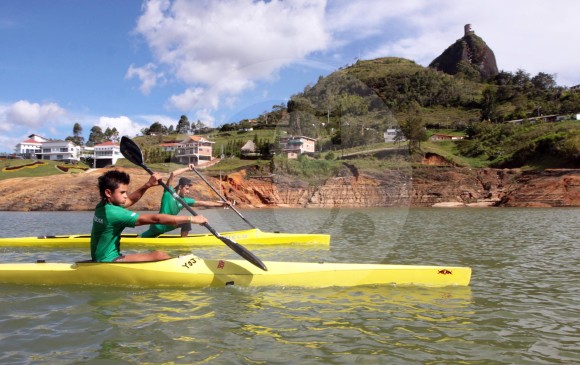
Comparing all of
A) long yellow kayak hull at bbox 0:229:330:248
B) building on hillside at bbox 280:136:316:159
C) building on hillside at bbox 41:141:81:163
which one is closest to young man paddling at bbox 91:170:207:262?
long yellow kayak hull at bbox 0:229:330:248

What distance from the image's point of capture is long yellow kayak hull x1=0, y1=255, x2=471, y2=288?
7.51 meters

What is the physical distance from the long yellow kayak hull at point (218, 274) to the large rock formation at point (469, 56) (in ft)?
503

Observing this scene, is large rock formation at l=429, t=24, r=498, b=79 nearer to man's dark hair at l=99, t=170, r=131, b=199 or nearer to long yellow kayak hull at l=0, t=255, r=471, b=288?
long yellow kayak hull at l=0, t=255, r=471, b=288

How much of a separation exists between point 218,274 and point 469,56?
172 meters

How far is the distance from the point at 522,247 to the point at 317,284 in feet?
27.8

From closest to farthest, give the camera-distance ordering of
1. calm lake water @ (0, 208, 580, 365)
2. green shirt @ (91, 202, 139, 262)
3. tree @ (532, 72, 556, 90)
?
1. calm lake water @ (0, 208, 580, 365)
2. green shirt @ (91, 202, 139, 262)
3. tree @ (532, 72, 556, 90)

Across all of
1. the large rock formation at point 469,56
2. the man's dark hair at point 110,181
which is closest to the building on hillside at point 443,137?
the man's dark hair at point 110,181

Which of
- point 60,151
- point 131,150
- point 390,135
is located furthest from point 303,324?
point 60,151

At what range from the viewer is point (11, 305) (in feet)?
21.8

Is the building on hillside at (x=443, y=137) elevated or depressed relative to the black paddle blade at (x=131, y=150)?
elevated

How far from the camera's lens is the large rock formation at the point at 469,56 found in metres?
152

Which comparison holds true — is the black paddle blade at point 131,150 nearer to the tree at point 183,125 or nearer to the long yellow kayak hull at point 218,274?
the long yellow kayak hull at point 218,274

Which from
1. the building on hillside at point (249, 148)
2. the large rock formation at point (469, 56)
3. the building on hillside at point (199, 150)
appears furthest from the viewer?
the large rock formation at point (469, 56)

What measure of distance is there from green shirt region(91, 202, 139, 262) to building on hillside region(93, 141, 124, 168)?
85107mm
